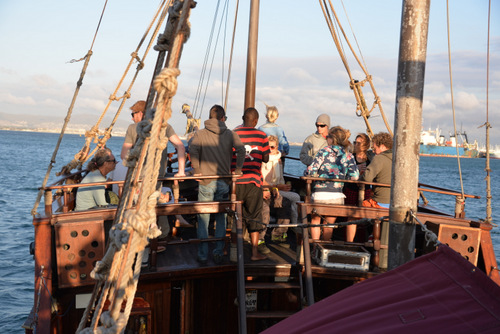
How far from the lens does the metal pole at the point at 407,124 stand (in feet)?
14.4

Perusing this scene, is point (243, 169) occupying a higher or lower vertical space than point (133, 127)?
lower

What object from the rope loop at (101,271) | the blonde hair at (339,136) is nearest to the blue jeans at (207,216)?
the blonde hair at (339,136)

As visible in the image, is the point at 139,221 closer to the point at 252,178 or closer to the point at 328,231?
the point at 252,178

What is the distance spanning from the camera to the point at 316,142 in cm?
837

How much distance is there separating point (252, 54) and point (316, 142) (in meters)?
2.69

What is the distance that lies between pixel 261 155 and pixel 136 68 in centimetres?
285

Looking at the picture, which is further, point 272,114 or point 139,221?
point 272,114

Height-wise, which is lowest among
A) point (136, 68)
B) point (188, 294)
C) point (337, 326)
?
point (188, 294)

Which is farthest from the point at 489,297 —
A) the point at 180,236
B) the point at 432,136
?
the point at 432,136

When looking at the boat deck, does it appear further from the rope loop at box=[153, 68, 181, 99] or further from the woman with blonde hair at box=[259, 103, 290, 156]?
the rope loop at box=[153, 68, 181, 99]

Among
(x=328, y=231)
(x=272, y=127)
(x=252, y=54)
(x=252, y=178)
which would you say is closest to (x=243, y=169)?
(x=252, y=178)

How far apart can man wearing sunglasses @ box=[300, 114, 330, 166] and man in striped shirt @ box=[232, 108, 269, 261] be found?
1.55 m

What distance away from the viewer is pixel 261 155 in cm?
683

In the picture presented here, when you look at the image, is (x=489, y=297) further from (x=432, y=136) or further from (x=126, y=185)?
(x=432, y=136)
